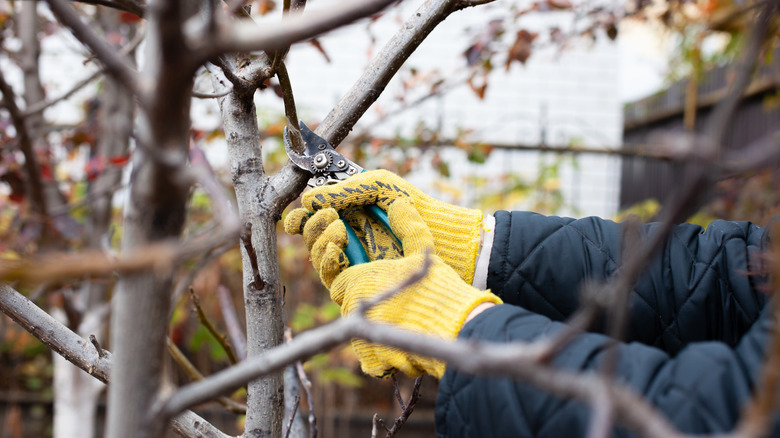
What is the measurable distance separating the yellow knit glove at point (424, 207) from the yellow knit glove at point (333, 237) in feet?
0.11

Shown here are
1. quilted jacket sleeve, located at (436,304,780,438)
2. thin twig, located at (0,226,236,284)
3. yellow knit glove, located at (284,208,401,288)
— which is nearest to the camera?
thin twig, located at (0,226,236,284)

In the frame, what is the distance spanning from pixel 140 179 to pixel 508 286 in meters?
0.83

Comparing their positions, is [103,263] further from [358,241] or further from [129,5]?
[358,241]

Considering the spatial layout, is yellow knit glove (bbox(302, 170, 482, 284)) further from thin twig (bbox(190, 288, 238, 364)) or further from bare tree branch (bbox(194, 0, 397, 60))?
bare tree branch (bbox(194, 0, 397, 60))

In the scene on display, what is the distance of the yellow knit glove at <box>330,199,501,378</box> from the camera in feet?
2.60

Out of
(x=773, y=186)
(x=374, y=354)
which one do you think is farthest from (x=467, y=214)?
(x=773, y=186)

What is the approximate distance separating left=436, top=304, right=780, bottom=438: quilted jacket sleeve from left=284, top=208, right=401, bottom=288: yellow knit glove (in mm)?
334

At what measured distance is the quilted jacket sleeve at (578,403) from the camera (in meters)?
0.62

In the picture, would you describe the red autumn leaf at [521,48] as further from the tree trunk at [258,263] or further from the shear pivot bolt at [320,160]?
the tree trunk at [258,263]

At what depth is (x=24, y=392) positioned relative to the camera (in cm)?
392

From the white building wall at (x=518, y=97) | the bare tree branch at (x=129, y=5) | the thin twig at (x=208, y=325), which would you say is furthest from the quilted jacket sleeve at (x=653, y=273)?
the white building wall at (x=518, y=97)

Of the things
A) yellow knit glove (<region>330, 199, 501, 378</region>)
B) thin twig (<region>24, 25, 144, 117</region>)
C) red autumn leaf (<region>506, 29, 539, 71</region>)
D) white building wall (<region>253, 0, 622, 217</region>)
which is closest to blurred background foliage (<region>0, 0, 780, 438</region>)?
red autumn leaf (<region>506, 29, 539, 71</region>)

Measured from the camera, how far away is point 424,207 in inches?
46.8

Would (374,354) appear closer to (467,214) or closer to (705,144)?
(467,214)
